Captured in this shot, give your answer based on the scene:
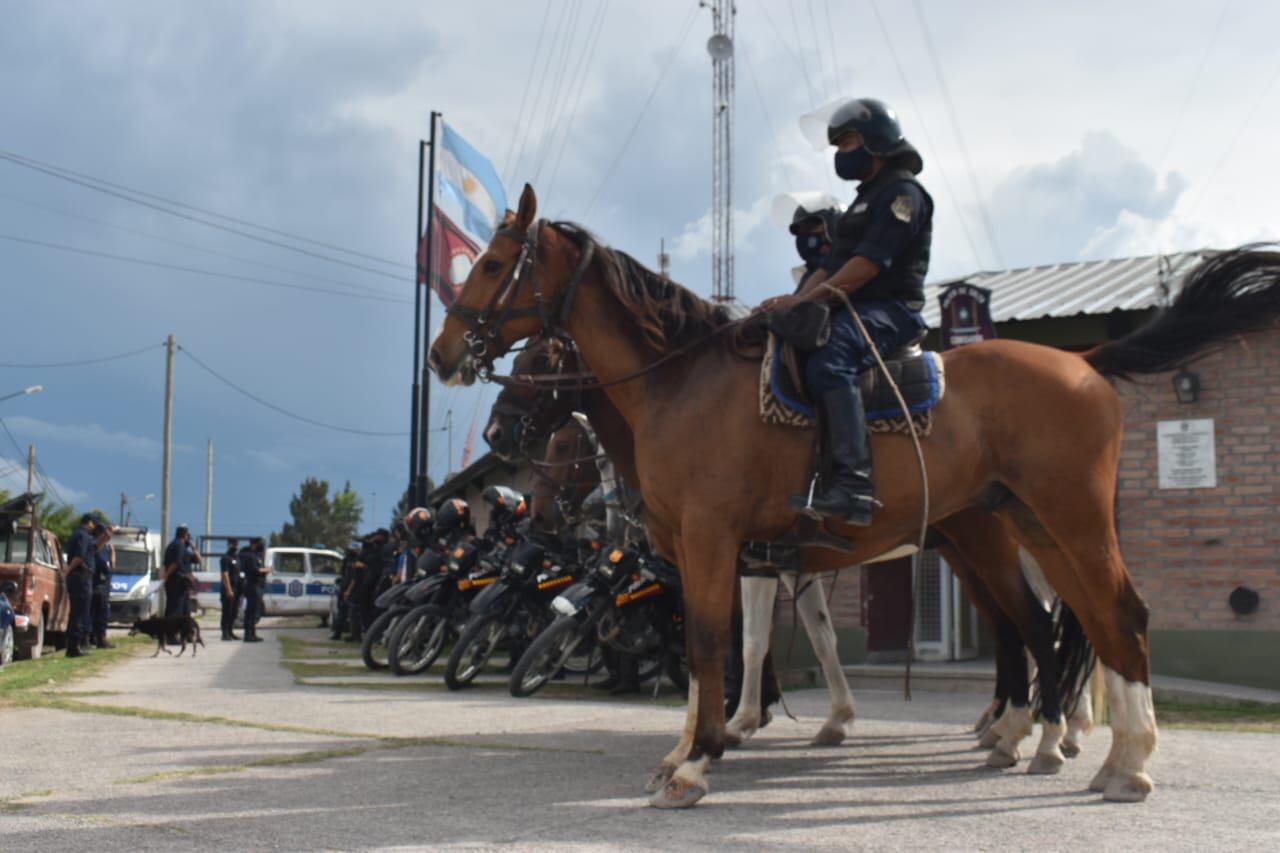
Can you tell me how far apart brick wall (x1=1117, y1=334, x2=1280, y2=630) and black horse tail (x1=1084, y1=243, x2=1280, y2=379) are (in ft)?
18.3

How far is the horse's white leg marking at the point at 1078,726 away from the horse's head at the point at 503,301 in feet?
12.2

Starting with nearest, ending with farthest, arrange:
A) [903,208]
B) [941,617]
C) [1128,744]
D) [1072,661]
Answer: [1128,744] < [903,208] < [1072,661] < [941,617]

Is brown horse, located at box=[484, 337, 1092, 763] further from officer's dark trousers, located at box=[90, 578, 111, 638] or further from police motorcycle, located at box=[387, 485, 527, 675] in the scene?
officer's dark trousers, located at box=[90, 578, 111, 638]

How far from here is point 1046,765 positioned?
6.08 m

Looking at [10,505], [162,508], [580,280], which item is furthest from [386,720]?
[162,508]

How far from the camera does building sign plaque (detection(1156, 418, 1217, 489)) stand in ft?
38.7

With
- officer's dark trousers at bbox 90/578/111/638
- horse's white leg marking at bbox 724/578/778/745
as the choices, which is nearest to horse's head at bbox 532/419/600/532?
horse's white leg marking at bbox 724/578/778/745

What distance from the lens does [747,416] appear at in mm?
5520

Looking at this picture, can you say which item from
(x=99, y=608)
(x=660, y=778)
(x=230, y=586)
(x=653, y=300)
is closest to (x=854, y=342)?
(x=653, y=300)

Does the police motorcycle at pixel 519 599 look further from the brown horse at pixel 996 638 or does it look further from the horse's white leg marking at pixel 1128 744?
the horse's white leg marking at pixel 1128 744

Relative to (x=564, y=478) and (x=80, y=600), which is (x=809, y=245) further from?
(x=80, y=600)

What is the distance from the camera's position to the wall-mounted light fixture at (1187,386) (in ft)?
38.9

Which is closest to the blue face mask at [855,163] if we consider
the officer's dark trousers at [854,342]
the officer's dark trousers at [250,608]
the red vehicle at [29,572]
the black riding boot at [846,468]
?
the officer's dark trousers at [854,342]

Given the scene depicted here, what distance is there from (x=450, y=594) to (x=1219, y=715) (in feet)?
26.6
